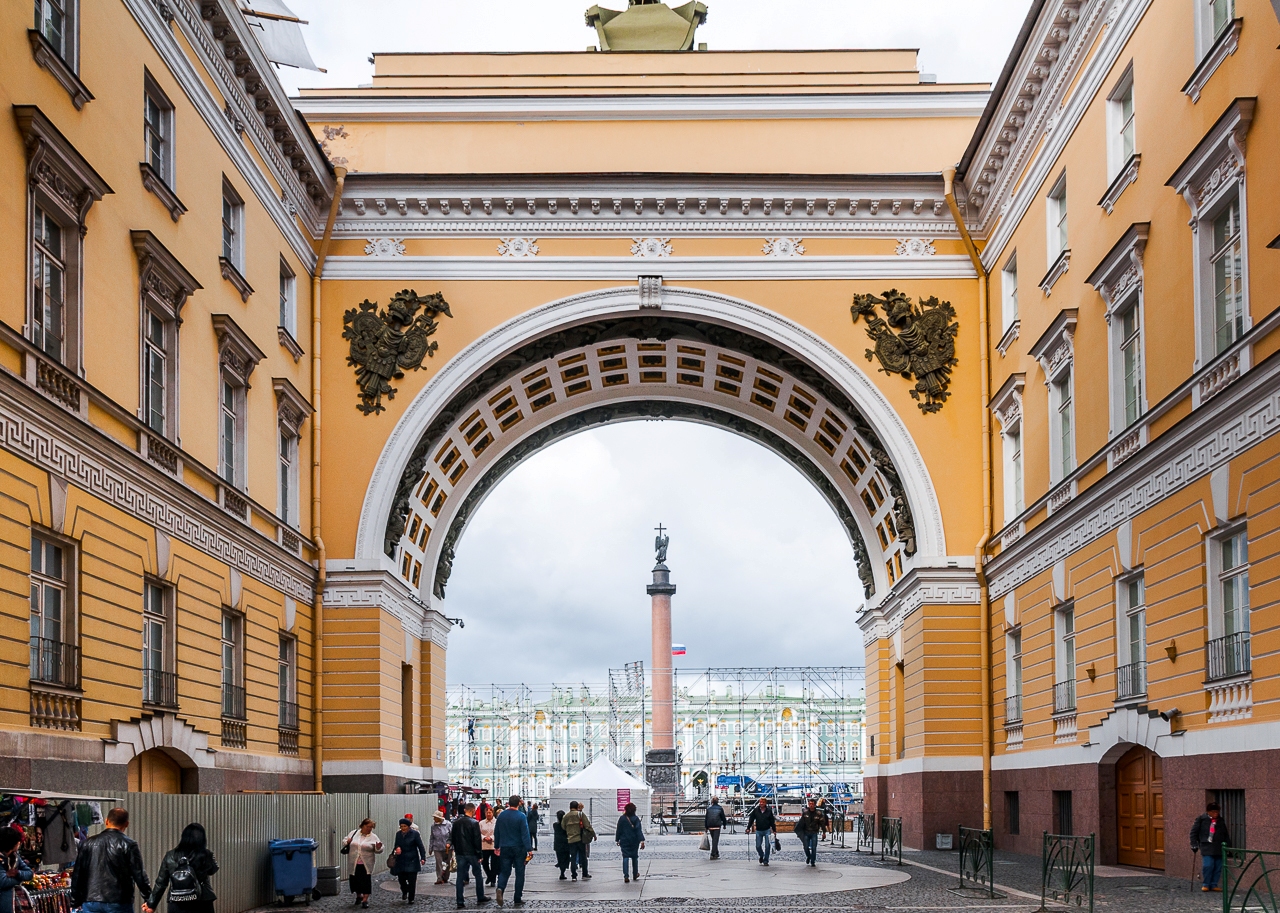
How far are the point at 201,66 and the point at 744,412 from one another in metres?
18.2

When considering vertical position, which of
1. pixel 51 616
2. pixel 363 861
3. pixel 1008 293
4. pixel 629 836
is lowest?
pixel 629 836

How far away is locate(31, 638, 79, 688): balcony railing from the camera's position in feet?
58.7

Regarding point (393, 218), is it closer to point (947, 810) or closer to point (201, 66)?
point (201, 66)

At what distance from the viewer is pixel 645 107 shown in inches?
1405

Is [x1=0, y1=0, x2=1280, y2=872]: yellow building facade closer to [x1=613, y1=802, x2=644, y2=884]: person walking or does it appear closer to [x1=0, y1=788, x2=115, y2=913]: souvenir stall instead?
[x1=0, y1=788, x2=115, y2=913]: souvenir stall

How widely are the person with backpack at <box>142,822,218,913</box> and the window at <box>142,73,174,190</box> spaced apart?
1222 centimetres

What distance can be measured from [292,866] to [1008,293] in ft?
63.3

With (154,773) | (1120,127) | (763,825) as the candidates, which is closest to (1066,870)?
(1120,127)

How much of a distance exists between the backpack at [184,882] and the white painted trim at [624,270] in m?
22.3

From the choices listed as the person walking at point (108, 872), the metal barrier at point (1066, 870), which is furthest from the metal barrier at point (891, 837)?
the person walking at point (108, 872)

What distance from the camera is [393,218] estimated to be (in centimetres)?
3450

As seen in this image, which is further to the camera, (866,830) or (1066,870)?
(866,830)

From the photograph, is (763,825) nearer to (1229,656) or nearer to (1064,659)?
(1064,659)

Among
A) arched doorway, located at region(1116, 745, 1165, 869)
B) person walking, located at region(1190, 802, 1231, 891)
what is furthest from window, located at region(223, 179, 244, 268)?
person walking, located at region(1190, 802, 1231, 891)
